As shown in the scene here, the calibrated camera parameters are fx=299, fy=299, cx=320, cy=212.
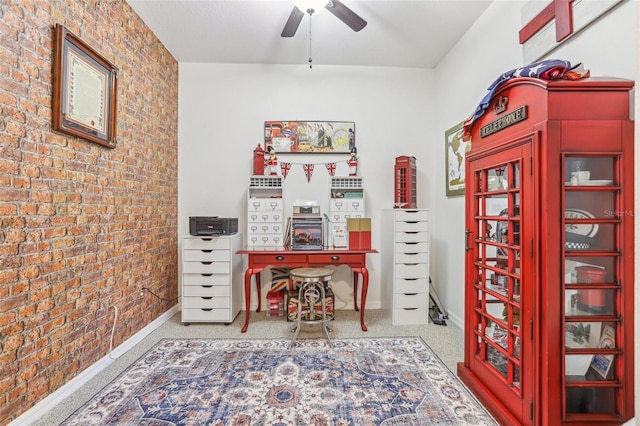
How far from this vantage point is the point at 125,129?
253 cm

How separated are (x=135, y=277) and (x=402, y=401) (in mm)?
2340

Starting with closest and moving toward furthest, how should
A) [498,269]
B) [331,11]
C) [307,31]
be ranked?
[498,269]
[331,11]
[307,31]

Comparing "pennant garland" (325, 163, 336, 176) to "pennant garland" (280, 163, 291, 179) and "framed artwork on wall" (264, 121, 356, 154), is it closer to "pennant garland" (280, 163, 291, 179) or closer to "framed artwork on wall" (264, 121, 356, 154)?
"framed artwork on wall" (264, 121, 356, 154)

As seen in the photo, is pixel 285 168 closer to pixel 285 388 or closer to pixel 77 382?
pixel 285 388

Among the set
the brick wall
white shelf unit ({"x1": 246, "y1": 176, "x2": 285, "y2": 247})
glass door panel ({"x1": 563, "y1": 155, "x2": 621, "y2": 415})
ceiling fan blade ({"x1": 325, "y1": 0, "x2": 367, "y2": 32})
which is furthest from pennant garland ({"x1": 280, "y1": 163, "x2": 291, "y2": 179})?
glass door panel ({"x1": 563, "y1": 155, "x2": 621, "y2": 415})

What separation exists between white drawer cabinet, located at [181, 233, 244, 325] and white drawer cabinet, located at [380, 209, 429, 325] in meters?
1.64

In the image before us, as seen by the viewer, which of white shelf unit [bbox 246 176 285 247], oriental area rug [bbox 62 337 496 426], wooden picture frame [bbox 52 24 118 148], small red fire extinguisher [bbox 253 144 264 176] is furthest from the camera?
small red fire extinguisher [bbox 253 144 264 176]

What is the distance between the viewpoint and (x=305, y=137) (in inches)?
137

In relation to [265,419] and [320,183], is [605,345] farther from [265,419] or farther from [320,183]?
[320,183]

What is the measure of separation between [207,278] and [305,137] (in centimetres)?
187

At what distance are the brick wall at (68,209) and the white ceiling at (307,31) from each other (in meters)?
0.36

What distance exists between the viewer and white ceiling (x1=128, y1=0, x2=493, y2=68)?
2537mm

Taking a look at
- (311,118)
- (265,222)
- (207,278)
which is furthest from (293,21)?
(207,278)

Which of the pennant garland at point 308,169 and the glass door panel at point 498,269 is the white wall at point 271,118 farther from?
the glass door panel at point 498,269
